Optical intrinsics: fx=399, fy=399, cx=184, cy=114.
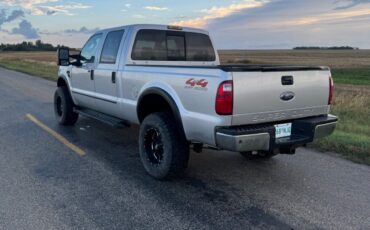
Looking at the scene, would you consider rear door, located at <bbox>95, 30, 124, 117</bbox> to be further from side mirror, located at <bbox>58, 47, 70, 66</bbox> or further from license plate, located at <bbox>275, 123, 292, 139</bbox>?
license plate, located at <bbox>275, 123, 292, 139</bbox>

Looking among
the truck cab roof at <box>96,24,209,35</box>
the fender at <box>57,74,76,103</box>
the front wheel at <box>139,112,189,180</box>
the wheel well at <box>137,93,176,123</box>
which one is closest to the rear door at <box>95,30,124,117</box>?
the truck cab roof at <box>96,24,209,35</box>

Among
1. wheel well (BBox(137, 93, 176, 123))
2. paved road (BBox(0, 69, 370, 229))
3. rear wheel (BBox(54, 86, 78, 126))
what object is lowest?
paved road (BBox(0, 69, 370, 229))

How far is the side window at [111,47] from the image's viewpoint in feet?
19.7

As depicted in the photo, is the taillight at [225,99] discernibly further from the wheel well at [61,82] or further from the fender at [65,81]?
the wheel well at [61,82]

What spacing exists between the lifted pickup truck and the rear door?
0.6 inches

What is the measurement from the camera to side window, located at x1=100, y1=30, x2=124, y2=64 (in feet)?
19.7

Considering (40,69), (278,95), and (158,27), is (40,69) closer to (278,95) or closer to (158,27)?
(158,27)

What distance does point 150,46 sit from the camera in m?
5.96

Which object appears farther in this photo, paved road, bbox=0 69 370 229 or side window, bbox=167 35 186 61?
side window, bbox=167 35 186 61

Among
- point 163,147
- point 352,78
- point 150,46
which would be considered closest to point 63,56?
point 150,46

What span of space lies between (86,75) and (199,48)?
203 cm

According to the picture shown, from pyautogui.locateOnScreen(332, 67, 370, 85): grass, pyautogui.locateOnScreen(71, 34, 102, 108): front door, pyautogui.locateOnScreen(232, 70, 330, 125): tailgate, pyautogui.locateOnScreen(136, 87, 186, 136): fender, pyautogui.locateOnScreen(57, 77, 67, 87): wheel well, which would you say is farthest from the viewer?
pyautogui.locateOnScreen(332, 67, 370, 85): grass

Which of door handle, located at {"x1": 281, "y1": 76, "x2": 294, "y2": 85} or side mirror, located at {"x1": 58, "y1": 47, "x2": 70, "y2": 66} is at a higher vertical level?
side mirror, located at {"x1": 58, "y1": 47, "x2": 70, "y2": 66}

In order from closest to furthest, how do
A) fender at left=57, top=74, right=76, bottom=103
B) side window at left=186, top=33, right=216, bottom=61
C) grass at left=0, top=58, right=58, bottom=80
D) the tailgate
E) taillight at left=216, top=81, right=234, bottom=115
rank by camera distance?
taillight at left=216, top=81, right=234, bottom=115 → the tailgate → side window at left=186, top=33, right=216, bottom=61 → fender at left=57, top=74, right=76, bottom=103 → grass at left=0, top=58, right=58, bottom=80
